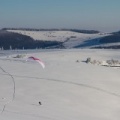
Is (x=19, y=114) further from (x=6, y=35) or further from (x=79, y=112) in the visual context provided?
(x=6, y=35)

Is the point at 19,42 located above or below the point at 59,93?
below

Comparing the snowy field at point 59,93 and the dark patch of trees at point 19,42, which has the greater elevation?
the snowy field at point 59,93

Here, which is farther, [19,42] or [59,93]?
[19,42]

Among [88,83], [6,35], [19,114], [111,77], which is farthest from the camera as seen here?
[6,35]

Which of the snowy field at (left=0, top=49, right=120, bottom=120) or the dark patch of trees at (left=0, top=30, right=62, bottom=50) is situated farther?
the dark patch of trees at (left=0, top=30, right=62, bottom=50)

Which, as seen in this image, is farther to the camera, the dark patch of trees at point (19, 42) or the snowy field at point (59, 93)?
the dark patch of trees at point (19, 42)

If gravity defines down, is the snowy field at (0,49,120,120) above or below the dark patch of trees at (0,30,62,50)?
above

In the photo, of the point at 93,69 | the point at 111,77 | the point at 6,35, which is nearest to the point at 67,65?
the point at 93,69

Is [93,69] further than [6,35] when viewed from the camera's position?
No
